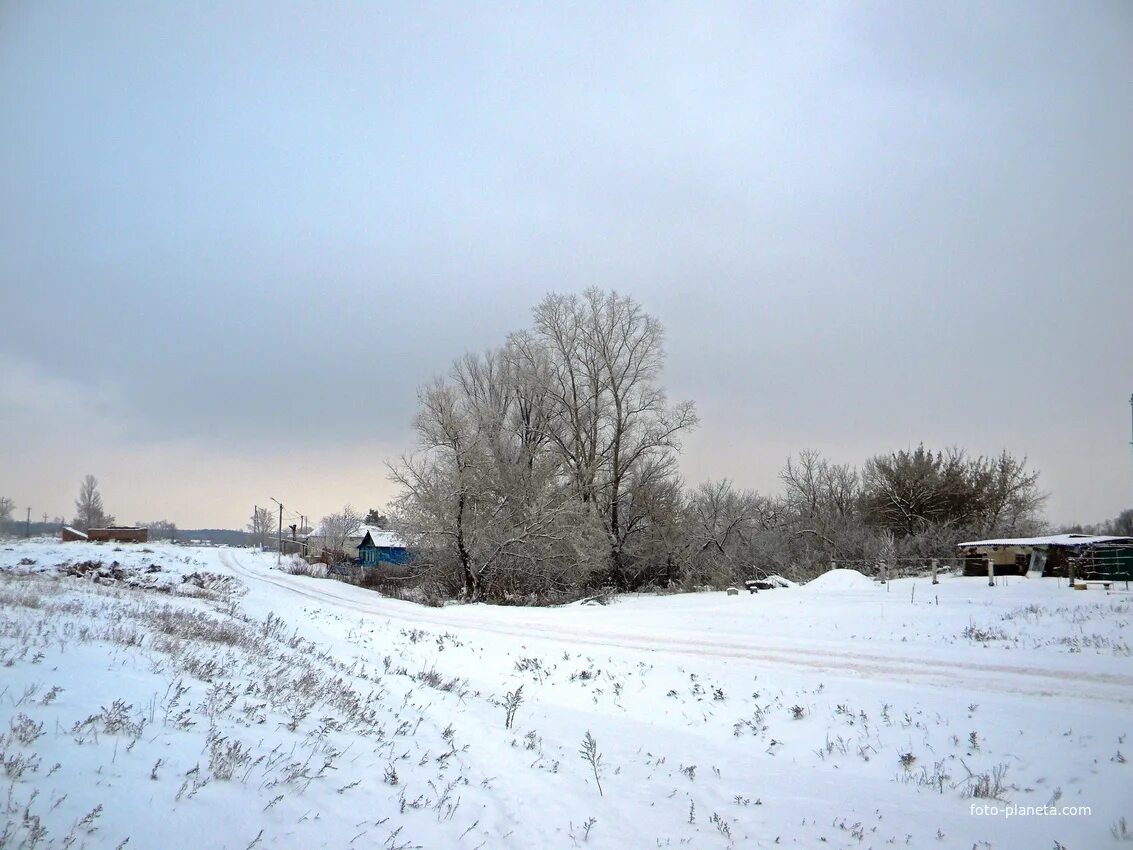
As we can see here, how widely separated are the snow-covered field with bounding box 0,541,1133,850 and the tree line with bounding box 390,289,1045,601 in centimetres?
1700

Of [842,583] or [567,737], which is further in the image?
[842,583]

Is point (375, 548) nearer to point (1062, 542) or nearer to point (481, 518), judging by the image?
point (481, 518)

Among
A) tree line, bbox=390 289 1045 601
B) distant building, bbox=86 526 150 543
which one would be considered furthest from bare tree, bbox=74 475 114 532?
tree line, bbox=390 289 1045 601

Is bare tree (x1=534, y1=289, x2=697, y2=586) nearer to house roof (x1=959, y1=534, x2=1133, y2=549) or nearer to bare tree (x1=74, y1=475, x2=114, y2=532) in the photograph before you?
house roof (x1=959, y1=534, x2=1133, y2=549)

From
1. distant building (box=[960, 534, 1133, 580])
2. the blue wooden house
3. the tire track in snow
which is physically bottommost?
the blue wooden house

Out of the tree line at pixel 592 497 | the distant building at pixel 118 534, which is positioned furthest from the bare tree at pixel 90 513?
the tree line at pixel 592 497

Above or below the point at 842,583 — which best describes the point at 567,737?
below

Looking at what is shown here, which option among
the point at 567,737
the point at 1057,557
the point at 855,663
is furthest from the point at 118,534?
the point at 1057,557

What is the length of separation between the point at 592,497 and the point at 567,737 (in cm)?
2838

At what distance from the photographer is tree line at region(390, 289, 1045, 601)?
1328 inches

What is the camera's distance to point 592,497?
38.1 metres

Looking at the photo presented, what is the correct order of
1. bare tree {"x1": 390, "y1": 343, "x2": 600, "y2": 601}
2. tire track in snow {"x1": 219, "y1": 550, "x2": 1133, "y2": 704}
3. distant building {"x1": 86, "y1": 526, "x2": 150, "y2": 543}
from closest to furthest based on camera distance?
tire track in snow {"x1": 219, "y1": 550, "x2": 1133, "y2": 704} < bare tree {"x1": 390, "y1": 343, "x2": 600, "y2": 601} < distant building {"x1": 86, "y1": 526, "x2": 150, "y2": 543}

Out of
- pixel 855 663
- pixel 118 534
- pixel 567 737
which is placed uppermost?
pixel 855 663

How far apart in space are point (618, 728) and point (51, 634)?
8.04m
